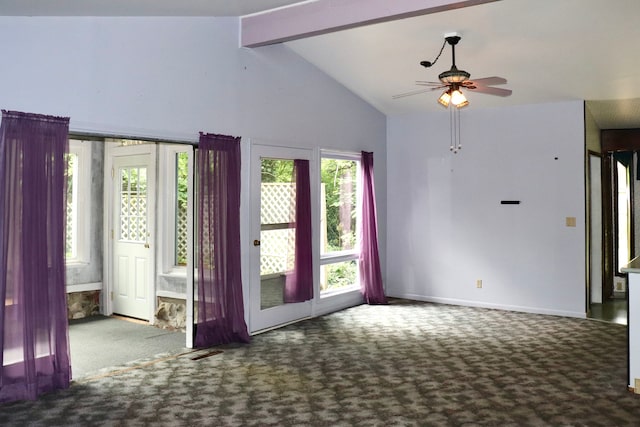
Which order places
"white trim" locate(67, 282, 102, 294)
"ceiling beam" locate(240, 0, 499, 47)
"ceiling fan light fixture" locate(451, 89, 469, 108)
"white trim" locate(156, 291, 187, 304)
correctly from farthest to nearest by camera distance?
"white trim" locate(67, 282, 102, 294) < "white trim" locate(156, 291, 187, 304) < "ceiling fan light fixture" locate(451, 89, 469, 108) < "ceiling beam" locate(240, 0, 499, 47)

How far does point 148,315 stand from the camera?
6.28 meters

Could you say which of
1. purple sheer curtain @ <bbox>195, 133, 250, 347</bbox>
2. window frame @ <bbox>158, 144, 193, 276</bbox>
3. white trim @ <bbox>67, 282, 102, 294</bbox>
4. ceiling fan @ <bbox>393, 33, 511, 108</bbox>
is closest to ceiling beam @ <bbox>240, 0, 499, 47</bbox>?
ceiling fan @ <bbox>393, 33, 511, 108</bbox>

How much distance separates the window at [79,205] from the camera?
6684 mm

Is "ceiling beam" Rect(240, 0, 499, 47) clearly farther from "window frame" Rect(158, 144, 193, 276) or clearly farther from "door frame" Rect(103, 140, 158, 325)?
"door frame" Rect(103, 140, 158, 325)

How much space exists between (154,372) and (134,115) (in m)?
Result: 2.07

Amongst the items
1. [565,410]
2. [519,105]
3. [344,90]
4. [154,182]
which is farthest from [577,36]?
[154,182]

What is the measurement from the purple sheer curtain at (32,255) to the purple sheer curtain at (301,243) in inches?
105

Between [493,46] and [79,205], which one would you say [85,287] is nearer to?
[79,205]

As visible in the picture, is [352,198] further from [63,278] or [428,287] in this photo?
[63,278]

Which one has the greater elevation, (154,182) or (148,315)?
(154,182)

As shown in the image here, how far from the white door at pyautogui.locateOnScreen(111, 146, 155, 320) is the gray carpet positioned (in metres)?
0.27

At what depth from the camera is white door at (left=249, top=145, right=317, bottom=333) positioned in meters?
5.59

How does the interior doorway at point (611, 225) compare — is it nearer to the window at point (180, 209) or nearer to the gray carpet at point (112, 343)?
the window at point (180, 209)

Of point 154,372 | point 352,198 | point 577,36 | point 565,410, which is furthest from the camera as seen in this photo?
point 352,198
